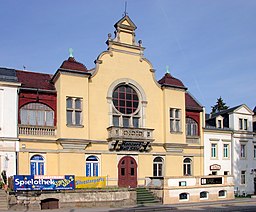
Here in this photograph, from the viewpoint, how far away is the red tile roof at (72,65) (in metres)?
32.2

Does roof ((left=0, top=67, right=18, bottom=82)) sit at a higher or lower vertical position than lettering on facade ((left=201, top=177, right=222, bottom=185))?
higher

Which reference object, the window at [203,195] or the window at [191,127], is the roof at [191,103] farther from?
the window at [203,195]

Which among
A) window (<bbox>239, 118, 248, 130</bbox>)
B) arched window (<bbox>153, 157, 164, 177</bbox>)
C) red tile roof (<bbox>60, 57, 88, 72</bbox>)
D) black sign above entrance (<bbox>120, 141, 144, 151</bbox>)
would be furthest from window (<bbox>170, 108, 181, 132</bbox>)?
window (<bbox>239, 118, 248, 130</bbox>)

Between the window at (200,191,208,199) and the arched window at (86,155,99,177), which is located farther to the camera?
the window at (200,191,208,199)

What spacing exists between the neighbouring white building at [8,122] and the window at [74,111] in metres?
4.15

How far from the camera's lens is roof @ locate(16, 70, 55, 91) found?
1256 inches

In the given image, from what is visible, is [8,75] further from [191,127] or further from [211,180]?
[211,180]

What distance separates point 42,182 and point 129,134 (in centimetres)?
952

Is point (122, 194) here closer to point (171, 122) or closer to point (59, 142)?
point (59, 142)

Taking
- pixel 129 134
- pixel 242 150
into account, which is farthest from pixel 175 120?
pixel 242 150

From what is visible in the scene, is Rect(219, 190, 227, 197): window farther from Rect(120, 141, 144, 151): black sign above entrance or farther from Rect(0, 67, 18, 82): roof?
Rect(0, 67, 18, 82): roof

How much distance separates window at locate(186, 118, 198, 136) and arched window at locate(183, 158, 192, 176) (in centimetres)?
264

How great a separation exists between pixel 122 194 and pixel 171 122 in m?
10.6

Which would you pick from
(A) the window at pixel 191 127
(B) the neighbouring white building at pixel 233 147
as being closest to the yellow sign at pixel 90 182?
(A) the window at pixel 191 127
